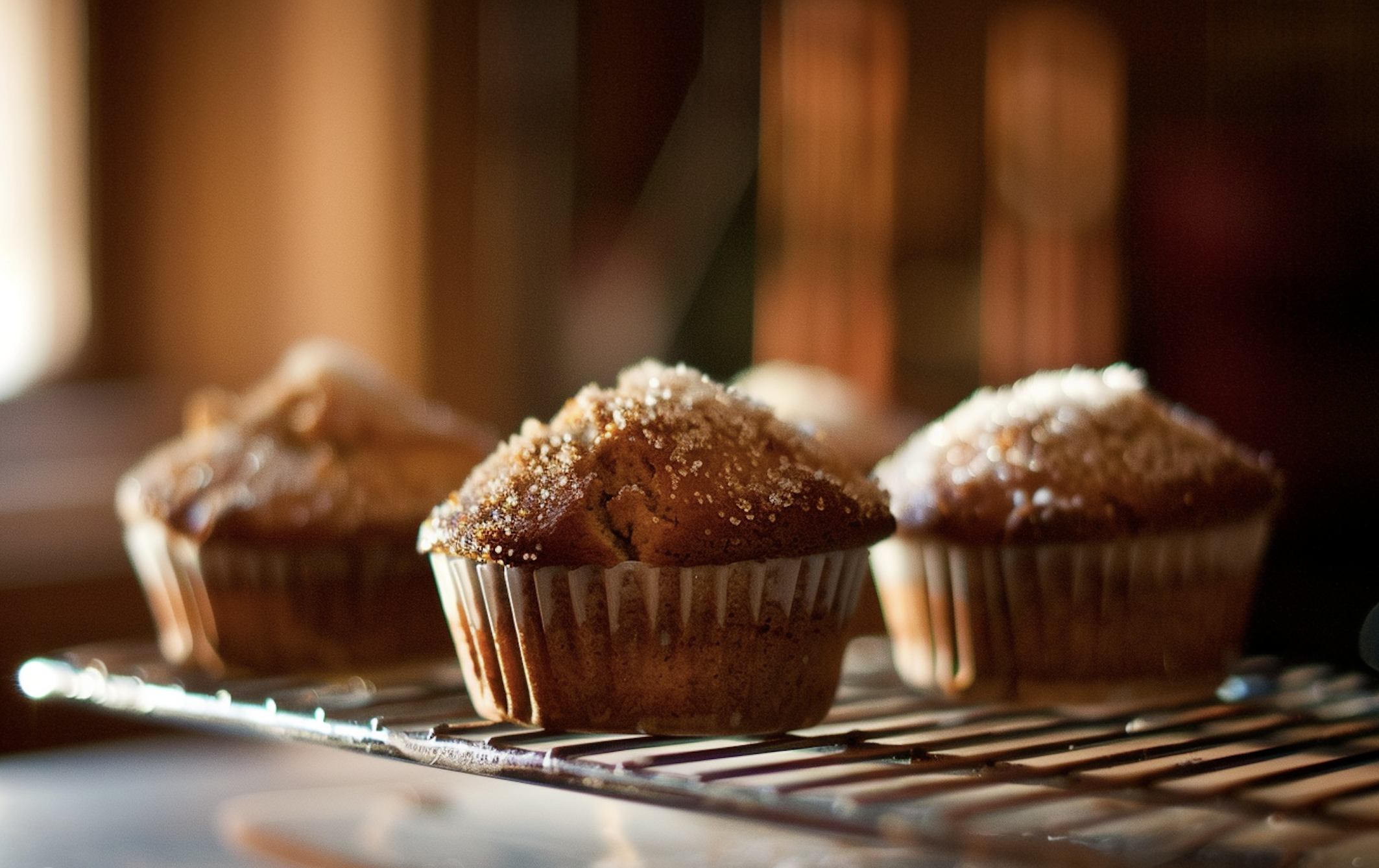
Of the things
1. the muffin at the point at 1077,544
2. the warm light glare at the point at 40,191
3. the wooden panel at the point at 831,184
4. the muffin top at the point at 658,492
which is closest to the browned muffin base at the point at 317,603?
the muffin top at the point at 658,492

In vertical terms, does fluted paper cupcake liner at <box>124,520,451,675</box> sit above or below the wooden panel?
below

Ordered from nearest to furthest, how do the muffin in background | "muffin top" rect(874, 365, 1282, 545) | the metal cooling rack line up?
the metal cooling rack < "muffin top" rect(874, 365, 1282, 545) < the muffin in background

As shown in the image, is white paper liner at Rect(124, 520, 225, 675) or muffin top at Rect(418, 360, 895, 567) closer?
muffin top at Rect(418, 360, 895, 567)

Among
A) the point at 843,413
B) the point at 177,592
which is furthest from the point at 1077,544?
the point at 177,592

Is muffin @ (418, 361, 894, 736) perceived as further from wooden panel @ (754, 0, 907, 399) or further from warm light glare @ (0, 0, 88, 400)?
warm light glare @ (0, 0, 88, 400)

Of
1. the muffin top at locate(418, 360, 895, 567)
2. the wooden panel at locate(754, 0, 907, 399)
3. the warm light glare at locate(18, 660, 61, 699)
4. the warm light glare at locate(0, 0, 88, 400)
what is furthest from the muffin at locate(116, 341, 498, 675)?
the warm light glare at locate(0, 0, 88, 400)

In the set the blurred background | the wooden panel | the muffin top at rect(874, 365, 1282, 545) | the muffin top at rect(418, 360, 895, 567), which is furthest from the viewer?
the wooden panel

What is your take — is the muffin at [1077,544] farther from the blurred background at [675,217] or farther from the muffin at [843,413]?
the blurred background at [675,217]
